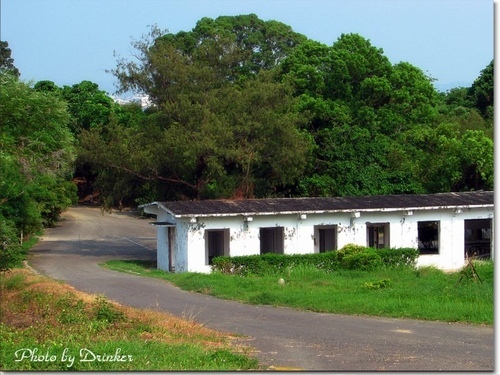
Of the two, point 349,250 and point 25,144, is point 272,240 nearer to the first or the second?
point 349,250

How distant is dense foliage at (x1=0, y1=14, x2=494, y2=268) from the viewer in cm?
3041

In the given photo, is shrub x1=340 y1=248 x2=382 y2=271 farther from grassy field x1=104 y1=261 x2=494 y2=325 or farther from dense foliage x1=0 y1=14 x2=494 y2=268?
dense foliage x1=0 y1=14 x2=494 y2=268

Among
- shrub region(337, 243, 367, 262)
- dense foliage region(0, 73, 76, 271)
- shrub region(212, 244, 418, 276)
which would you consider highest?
dense foliage region(0, 73, 76, 271)

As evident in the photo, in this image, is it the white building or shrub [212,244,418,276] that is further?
the white building

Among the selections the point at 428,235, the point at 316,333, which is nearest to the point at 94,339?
the point at 316,333

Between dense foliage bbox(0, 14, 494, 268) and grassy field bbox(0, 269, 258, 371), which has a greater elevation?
dense foliage bbox(0, 14, 494, 268)

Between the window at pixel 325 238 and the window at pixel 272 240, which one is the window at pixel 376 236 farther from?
the window at pixel 272 240

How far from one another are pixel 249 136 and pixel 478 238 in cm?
1095

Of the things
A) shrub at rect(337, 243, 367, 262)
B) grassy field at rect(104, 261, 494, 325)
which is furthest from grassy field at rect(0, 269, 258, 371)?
shrub at rect(337, 243, 367, 262)

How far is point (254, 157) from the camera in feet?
104

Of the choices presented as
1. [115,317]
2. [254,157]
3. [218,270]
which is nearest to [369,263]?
[218,270]

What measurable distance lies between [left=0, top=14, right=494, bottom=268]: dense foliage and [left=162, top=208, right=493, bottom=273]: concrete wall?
13.0 feet

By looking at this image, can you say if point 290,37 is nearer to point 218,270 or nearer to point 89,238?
point 89,238

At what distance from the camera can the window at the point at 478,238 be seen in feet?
103
